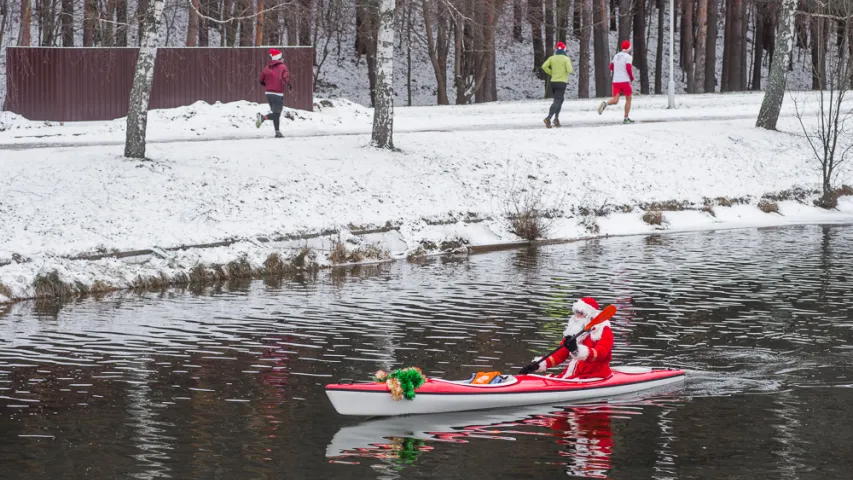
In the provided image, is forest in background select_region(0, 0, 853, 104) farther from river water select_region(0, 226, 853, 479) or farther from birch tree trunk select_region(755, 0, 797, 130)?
river water select_region(0, 226, 853, 479)

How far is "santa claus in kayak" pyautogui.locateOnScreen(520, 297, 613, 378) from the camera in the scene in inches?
454

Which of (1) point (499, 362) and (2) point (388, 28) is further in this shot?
(2) point (388, 28)

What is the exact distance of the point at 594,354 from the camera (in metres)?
11.6

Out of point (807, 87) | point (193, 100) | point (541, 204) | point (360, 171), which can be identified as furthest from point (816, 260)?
point (807, 87)

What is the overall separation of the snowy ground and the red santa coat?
352 inches

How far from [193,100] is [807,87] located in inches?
1529

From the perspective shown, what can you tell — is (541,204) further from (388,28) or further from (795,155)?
(795,155)

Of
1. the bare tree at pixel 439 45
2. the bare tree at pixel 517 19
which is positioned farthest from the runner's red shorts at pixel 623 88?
the bare tree at pixel 517 19

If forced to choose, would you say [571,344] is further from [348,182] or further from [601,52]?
[601,52]

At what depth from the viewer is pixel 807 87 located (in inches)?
2436

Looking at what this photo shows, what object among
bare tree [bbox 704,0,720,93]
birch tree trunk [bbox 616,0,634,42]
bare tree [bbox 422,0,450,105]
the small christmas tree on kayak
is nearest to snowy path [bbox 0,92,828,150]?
bare tree [bbox 422,0,450,105]

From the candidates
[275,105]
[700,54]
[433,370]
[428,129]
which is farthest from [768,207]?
[700,54]

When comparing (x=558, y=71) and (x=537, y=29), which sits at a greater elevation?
(x=537, y=29)

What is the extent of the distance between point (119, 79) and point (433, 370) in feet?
77.0
